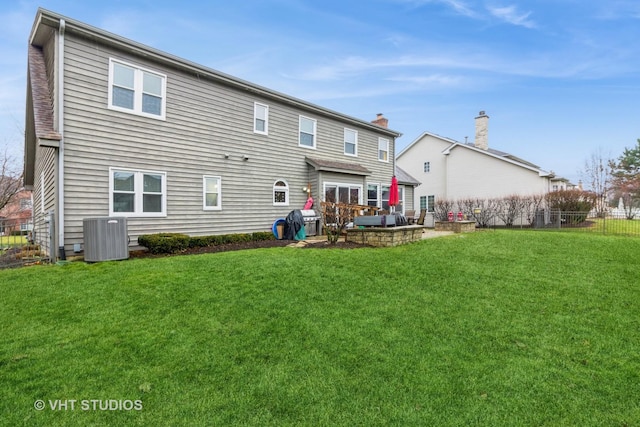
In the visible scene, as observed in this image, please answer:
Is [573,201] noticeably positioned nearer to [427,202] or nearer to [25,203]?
[427,202]

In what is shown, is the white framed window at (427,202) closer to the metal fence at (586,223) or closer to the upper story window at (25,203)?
the metal fence at (586,223)

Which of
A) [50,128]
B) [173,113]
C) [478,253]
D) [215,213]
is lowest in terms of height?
[478,253]

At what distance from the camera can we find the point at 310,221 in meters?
12.8

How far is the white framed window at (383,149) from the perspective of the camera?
1802cm

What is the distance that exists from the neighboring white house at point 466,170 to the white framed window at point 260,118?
17.7 metres

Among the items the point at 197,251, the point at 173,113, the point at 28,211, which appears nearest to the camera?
the point at 197,251

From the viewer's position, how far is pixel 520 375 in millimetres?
3064

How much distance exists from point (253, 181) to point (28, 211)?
2535cm

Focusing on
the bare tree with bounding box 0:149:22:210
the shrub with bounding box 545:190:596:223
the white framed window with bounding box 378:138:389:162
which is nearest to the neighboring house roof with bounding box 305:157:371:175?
the white framed window with bounding box 378:138:389:162

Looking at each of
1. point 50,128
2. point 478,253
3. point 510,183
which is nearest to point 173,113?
point 50,128

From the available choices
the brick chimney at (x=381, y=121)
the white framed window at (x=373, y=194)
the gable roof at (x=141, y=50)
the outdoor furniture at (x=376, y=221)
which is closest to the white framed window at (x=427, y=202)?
the brick chimney at (x=381, y=121)

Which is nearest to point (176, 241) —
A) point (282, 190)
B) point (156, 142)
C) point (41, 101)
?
point (156, 142)

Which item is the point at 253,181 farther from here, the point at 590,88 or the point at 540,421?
the point at 590,88

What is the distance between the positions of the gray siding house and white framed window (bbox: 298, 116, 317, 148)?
0.15ft
